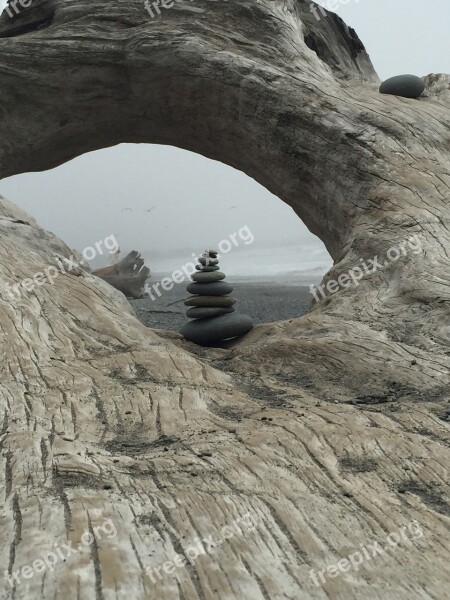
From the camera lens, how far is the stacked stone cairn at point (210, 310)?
274 inches

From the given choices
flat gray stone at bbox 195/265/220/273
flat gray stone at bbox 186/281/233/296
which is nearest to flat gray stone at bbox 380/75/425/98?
flat gray stone at bbox 195/265/220/273

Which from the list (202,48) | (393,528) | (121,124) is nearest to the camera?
(393,528)

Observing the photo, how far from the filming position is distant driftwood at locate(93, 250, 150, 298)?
2178cm

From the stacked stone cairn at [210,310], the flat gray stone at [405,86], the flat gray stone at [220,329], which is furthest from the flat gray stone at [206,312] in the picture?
the flat gray stone at [405,86]

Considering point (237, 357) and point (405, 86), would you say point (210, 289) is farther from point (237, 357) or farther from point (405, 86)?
point (405, 86)

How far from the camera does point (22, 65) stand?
311 inches

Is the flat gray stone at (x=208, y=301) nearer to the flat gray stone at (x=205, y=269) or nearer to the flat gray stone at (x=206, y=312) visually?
the flat gray stone at (x=206, y=312)

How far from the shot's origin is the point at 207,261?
7477mm

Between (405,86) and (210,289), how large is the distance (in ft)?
13.0

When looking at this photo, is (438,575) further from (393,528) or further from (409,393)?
(409,393)

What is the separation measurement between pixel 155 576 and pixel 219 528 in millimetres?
363

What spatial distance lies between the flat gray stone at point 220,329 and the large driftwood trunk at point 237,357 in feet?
0.69

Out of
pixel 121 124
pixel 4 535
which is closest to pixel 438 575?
pixel 4 535

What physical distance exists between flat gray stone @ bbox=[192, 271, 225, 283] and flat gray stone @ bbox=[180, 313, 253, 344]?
24.4 inches
